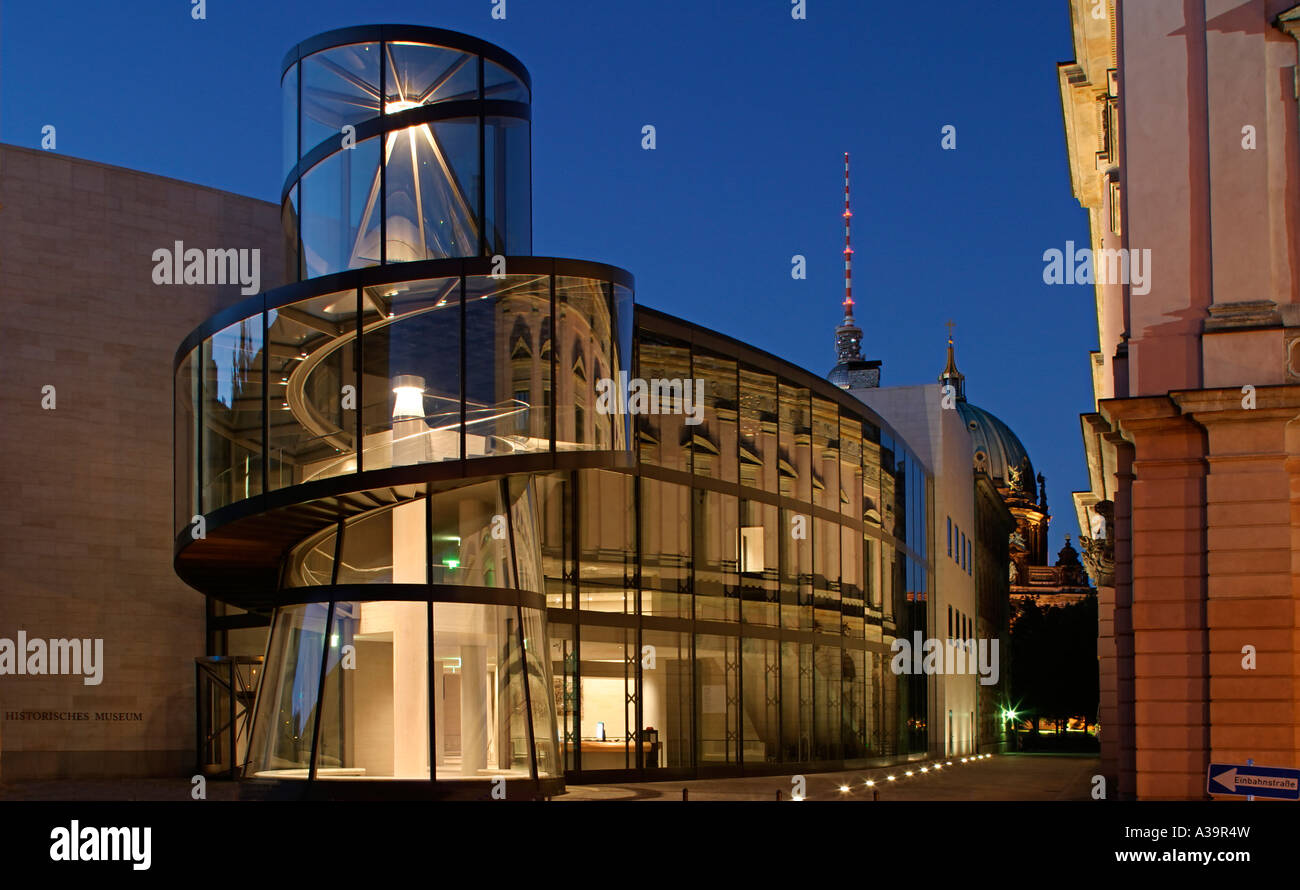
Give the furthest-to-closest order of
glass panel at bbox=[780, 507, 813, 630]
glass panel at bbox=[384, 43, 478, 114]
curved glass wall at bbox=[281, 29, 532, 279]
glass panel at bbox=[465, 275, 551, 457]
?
glass panel at bbox=[780, 507, 813, 630]
glass panel at bbox=[384, 43, 478, 114]
curved glass wall at bbox=[281, 29, 532, 279]
glass panel at bbox=[465, 275, 551, 457]

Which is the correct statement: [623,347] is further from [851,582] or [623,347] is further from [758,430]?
[851,582]

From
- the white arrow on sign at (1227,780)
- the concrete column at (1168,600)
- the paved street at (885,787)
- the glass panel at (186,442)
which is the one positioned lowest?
the paved street at (885,787)

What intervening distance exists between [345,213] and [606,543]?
10.6 metres

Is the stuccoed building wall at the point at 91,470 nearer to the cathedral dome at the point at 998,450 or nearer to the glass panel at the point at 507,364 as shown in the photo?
the glass panel at the point at 507,364

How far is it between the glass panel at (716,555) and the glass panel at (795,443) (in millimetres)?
3411

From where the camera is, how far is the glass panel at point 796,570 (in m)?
43.6

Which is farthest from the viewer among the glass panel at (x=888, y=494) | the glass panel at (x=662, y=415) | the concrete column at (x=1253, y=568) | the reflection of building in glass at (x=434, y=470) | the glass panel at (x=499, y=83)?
the glass panel at (x=888, y=494)

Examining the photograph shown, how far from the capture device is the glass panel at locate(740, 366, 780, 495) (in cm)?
4175

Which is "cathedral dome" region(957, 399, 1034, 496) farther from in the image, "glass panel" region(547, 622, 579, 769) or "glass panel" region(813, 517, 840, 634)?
"glass panel" region(547, 622, 579, 769)

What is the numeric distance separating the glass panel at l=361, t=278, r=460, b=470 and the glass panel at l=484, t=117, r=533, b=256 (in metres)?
3.73

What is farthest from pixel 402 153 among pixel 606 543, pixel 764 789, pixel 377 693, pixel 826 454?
pixel 826 454

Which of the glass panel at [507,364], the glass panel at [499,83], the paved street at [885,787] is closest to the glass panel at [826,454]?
the paved street at [885,787]

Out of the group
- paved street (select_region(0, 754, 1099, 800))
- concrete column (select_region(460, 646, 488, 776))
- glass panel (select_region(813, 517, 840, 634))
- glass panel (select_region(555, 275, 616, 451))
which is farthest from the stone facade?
glass panel (select_region(813, 517, 840, 634))
